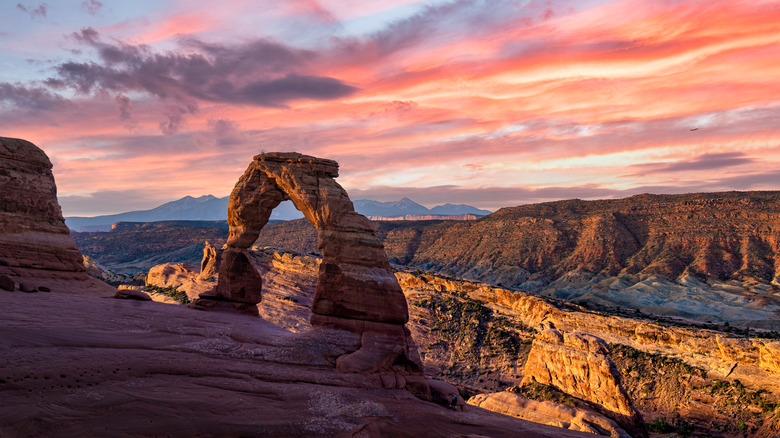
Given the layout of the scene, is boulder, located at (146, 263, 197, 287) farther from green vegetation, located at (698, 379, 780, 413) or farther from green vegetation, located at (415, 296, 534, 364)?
green vegetation, located at (698, 379, 780, 413)

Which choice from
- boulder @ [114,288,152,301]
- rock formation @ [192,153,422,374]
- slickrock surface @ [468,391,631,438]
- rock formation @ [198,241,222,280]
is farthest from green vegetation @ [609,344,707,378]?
rock formation @ [198,241,222,280]

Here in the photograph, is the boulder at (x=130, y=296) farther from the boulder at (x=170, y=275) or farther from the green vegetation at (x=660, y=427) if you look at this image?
the boulder at (x=170, y=275)

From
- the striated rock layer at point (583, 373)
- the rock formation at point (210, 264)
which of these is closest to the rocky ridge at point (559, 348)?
the striated rock layer at point (583, 373)

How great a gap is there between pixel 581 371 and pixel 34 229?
36.6m

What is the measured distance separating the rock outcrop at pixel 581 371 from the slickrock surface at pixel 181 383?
8559mm

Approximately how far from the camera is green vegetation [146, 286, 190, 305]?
51881mm

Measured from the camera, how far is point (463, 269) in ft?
369

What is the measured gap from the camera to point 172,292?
55.8 metres

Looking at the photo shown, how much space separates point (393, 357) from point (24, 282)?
2087 cm

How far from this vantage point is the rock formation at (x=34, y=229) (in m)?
26.2

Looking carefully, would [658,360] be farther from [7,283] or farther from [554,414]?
[7,283]

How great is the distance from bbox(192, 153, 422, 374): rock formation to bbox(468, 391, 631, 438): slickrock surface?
391 inches

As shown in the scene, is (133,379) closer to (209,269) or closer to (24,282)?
(24,282)

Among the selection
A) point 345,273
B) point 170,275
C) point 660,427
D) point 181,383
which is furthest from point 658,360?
point 170,275
